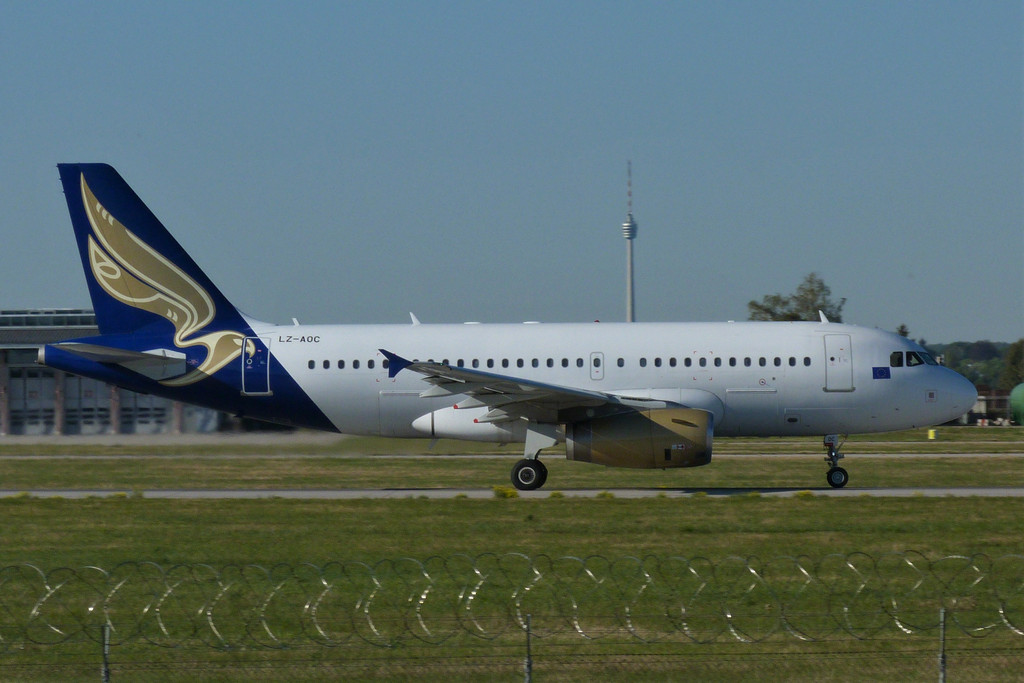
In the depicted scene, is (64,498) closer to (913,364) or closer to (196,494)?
(196,494)

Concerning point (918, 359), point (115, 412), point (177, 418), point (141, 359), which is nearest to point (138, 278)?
point (141, 359)

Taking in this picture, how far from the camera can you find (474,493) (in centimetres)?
2736

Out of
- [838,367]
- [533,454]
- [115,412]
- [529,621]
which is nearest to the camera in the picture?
[529,621]

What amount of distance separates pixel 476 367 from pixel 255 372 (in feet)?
18.0

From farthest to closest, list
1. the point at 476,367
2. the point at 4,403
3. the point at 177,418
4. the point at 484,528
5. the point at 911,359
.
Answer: the point at 4,403
the point at 177,418
the point at 476,367
the point at 911,359
the point at 484,528

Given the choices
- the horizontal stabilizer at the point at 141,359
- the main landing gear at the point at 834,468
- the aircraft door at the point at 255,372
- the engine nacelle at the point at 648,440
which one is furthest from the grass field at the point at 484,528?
the horizontal stabilizer at the point at 141,359

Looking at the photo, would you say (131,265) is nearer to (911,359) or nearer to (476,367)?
(476,367)

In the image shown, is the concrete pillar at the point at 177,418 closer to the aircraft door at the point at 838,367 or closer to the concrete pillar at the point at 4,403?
the concrete pillar at the point at 4,403

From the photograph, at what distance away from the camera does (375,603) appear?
14.6 meters

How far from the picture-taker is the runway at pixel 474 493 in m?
25.6

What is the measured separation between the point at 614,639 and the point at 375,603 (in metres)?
3.57

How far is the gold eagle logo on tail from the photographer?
2988 cm

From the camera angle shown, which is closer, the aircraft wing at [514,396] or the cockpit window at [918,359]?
the aircraft wing at [514,396]

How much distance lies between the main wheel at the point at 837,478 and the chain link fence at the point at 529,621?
10446mm
